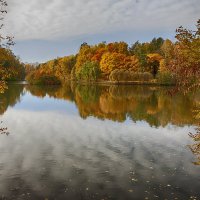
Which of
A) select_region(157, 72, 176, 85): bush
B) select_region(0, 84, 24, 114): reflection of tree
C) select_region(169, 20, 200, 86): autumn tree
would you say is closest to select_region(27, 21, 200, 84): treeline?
select_region(157, 72, 176, 85): bush

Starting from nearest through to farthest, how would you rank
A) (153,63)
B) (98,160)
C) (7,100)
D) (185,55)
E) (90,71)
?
(185,55), (98,160), (7,100), (153,63), (90,71)

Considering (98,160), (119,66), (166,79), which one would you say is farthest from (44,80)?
(98,160)

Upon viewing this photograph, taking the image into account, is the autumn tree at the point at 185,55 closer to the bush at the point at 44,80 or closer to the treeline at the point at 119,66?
the treeline at the point at 119,66

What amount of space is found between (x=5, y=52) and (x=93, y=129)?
15964mm

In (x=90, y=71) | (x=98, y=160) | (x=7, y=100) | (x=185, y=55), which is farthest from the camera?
(x=90, y=71)

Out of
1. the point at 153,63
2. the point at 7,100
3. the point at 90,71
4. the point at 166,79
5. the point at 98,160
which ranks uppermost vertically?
the point at 153,63

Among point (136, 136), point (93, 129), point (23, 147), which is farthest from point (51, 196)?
point (93, 129)

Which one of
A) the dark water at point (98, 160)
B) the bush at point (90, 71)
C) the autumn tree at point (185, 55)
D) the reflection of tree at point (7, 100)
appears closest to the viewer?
the autumn tree at point (185, 55)

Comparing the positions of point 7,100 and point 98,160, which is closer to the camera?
point 98,160

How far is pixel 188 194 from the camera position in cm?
1343

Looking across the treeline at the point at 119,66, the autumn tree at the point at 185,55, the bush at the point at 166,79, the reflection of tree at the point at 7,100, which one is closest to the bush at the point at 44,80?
the treeline at the point at 119,66

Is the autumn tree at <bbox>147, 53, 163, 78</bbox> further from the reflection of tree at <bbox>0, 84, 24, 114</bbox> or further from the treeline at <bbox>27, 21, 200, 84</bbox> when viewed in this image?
the reflection of tree at <bbox>0, 84, 24, 114</bbox>

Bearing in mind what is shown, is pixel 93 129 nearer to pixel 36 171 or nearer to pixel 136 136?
pixel 136 136

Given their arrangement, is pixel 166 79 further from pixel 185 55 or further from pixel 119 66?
pixel 185 55
